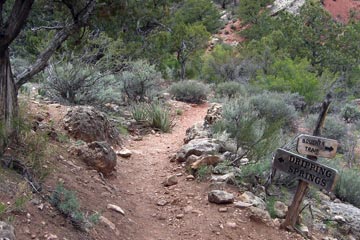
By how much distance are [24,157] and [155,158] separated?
2.84 m

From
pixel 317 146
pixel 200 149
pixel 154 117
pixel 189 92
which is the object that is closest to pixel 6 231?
pixel 317 146

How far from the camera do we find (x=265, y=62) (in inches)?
801

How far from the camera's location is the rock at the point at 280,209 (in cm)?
513

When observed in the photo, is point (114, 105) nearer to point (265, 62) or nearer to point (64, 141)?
point (64, 141)

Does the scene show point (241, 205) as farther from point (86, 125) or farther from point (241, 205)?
point (86, 125)

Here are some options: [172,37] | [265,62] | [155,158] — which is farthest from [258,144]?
[265,62]

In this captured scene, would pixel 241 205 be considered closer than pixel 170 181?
Yes

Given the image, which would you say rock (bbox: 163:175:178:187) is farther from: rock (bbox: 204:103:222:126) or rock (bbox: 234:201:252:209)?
rock (bbox: 204:103:222:126)

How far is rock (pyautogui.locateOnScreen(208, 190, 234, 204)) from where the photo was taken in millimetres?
4977

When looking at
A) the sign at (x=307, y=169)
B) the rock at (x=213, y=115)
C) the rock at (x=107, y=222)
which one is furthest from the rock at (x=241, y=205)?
the rock at (x=213, y=115)

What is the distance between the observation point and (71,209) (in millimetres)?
3785

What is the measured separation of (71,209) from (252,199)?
2.20m

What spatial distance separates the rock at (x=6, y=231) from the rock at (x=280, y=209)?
3.09 m

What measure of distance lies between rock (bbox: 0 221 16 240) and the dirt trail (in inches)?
51.3
